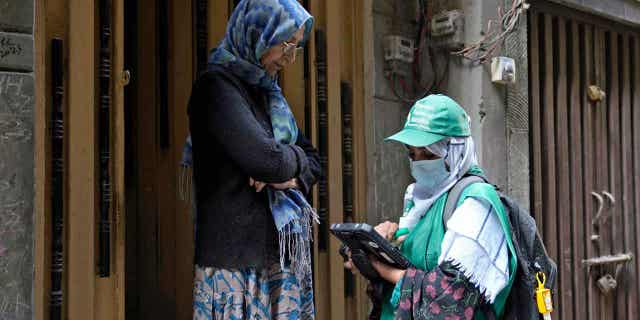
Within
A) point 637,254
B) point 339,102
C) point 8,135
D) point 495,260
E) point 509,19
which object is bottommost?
point 637,254

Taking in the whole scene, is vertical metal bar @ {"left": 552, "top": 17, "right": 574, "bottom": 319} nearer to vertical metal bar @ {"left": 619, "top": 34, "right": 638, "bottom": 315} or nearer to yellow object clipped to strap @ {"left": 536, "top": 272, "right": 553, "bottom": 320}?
vertical metal bar @ {"left": 619, "top": 34, "right": 638, "bottom": 315}

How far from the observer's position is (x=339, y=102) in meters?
3.66

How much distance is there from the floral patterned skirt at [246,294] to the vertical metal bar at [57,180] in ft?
1.85

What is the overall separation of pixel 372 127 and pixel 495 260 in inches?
70.3

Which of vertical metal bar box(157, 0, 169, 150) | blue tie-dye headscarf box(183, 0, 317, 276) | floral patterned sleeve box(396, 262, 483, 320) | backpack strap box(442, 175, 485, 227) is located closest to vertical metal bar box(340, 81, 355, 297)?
vertical metal bar box(157, 0, 169, 150)

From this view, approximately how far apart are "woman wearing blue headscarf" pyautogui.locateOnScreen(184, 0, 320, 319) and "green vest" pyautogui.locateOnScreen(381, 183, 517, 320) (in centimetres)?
40

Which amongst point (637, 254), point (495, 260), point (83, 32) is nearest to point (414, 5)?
point (83, 32)

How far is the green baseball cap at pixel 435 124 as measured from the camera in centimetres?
224

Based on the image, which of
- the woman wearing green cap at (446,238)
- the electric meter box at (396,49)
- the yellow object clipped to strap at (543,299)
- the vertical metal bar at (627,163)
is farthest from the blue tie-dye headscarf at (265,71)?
the vertical metal bar at (627,163)

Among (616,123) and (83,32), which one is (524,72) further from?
(83,32)

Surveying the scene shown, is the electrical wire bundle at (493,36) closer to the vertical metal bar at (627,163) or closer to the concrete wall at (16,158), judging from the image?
the vertical metal bar at (627,163)

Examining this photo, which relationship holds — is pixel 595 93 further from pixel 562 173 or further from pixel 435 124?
pixel 435 124

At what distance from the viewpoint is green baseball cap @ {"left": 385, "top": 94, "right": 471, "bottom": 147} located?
2.24 meters

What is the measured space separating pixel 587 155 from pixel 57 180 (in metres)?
3.87
